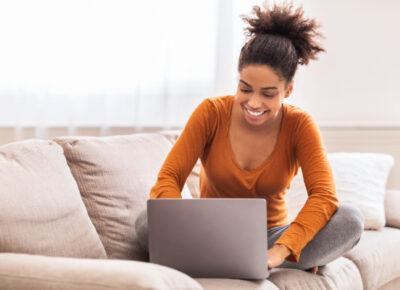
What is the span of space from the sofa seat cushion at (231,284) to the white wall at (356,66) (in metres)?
1.64

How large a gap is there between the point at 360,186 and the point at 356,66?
0.80 meters

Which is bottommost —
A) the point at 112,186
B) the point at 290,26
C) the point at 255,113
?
the point at 112,186

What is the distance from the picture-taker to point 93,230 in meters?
1.59

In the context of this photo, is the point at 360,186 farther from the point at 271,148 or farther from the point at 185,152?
the point at 185,152

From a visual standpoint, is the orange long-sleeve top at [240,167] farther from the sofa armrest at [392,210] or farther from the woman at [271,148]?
the sofa armrest at [392,210]

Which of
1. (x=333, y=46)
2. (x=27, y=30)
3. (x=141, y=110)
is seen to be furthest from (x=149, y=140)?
(x=333, y=46)

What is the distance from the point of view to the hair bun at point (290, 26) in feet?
5.54

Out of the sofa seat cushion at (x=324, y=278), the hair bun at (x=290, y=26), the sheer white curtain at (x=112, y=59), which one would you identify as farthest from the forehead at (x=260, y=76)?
the sheer white curtain at (x=112, y=59)

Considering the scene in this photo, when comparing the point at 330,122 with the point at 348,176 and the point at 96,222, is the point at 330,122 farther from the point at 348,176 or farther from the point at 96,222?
the point at 96,222

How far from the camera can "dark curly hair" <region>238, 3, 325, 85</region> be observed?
1.63 metres

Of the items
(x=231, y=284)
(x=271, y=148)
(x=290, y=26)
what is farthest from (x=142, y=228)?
(x=290, y=26)

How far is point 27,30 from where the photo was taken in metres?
2.71

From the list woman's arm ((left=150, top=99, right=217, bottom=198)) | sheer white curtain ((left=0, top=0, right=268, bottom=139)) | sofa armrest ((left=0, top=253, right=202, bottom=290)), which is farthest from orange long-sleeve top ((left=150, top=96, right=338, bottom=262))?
sheer white curtain ((left=0, top=0, right=268, bottom=139))

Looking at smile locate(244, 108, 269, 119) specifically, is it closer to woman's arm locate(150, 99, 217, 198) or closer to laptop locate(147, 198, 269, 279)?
woman's arm locate(150, 99, 217, 198)
